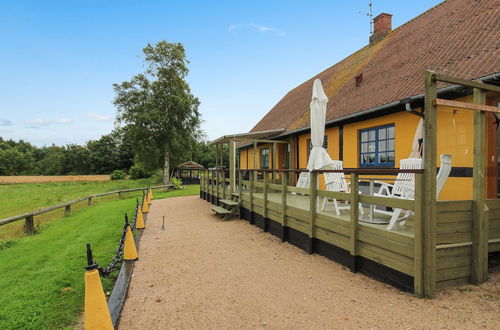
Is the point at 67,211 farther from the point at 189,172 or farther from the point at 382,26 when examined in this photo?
the point at 189,172

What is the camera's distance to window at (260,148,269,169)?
14.2 m

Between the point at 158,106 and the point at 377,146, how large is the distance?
21.0 metres

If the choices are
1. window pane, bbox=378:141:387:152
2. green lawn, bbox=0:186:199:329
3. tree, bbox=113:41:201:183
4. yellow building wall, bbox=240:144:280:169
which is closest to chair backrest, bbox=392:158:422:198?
window pane, bbox=378:141:387:152

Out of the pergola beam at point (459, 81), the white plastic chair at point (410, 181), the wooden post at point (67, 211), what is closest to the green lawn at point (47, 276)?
the white plastic chair at point (410, 181)

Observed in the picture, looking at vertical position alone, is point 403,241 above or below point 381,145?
below

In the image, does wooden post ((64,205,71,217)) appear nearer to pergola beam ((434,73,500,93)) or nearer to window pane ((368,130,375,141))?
window pane ((368,130,375,141))

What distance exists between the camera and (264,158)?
48.2 ft

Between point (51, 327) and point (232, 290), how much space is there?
1.98 m

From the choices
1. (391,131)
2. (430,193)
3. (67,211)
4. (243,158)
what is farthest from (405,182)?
(243,158)

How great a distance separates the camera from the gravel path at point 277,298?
2838 mm

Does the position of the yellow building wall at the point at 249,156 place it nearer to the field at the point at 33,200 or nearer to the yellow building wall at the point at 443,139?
the yellow building wall at the point at 443,139

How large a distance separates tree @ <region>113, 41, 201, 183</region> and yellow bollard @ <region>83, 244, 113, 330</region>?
22619 mm

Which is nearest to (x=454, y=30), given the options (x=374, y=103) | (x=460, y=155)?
(x=374, y=103)

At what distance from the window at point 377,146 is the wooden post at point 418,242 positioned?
13.8 ft
